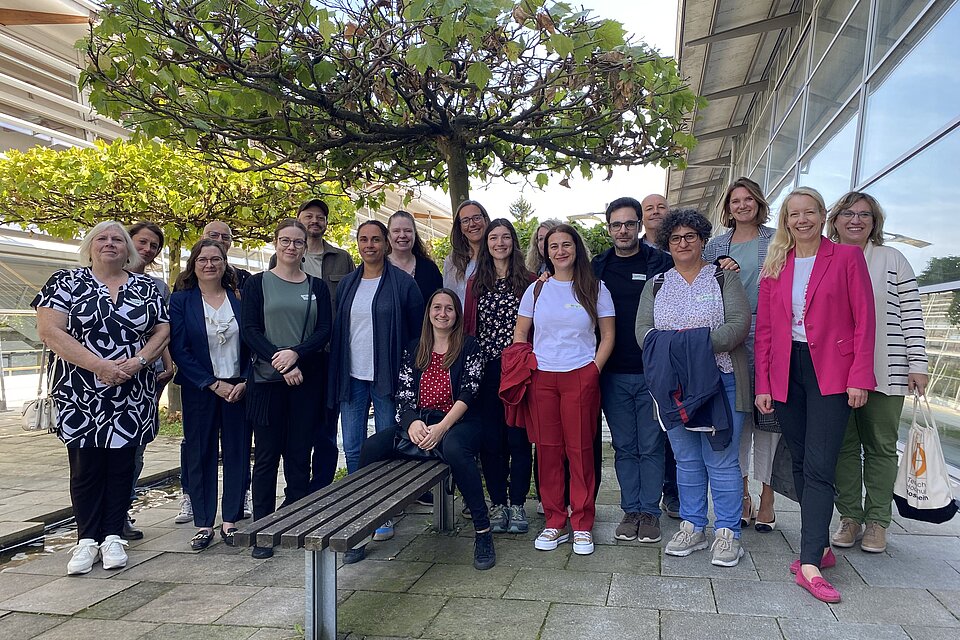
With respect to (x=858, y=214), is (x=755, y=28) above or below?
above

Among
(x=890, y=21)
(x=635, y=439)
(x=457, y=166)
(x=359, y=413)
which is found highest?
(x=890, y=21)

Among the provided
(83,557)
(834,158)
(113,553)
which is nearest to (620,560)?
(113,553)

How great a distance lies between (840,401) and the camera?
10.6 ft

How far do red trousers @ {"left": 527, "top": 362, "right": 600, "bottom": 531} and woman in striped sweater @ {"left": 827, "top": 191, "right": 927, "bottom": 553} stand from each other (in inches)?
58.3

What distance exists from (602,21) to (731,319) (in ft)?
6.03

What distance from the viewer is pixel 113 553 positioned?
3.80 m

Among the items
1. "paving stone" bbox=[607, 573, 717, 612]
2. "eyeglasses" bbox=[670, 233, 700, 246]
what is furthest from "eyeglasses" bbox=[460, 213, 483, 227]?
"paving stone" bbox=[607, 573, 717, 612]

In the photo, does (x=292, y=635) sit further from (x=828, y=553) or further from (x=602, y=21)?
(x=602, y=21)

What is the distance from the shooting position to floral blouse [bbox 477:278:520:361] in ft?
14.0

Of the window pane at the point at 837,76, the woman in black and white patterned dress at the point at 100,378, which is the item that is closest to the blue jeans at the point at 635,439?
the woman in black and white patterned dress at the point at 100,378

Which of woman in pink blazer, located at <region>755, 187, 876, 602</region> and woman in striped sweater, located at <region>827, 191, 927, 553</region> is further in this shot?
woman in striped sweater, located at <region>827, 191, 927, 553</region>

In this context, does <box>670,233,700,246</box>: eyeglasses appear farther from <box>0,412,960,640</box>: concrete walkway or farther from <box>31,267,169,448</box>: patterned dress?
<box>31,267,169,448</box>: patterned dress

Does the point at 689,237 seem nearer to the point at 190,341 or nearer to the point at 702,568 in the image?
the point at 702,568

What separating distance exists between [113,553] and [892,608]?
13.7ft
